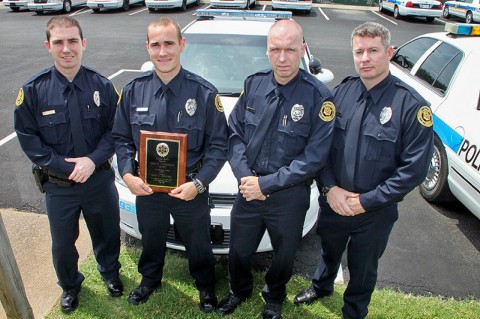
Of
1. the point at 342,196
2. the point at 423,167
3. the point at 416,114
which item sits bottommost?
the point at 342,196

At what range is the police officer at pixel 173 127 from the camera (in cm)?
250

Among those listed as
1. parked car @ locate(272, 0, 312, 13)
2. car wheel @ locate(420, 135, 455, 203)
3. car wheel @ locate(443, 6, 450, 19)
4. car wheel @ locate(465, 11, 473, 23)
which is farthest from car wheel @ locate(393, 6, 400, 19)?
car wheel @ locate(420, 135, 455, 203)

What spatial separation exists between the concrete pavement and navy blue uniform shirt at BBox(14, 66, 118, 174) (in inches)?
43.2

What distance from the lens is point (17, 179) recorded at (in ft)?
15.6

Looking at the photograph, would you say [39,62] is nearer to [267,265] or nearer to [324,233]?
[267,265]

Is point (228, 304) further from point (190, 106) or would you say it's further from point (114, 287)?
point (190, 106)

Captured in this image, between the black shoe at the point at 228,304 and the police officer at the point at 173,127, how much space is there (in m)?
0.46

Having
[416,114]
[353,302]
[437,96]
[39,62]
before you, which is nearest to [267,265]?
[353,302]

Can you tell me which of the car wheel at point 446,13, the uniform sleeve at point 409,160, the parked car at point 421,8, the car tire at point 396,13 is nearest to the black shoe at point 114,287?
the uniform sleeve at point 409,160

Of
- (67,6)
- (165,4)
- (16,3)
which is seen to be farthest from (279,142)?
(16,3)

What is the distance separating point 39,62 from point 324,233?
9587 mm

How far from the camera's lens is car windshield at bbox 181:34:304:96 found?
4223 mm

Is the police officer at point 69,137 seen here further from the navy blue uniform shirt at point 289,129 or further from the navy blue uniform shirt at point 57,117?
the navy blue uniform shirt at point 289,129

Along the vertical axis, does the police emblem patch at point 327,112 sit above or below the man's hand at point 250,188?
above
